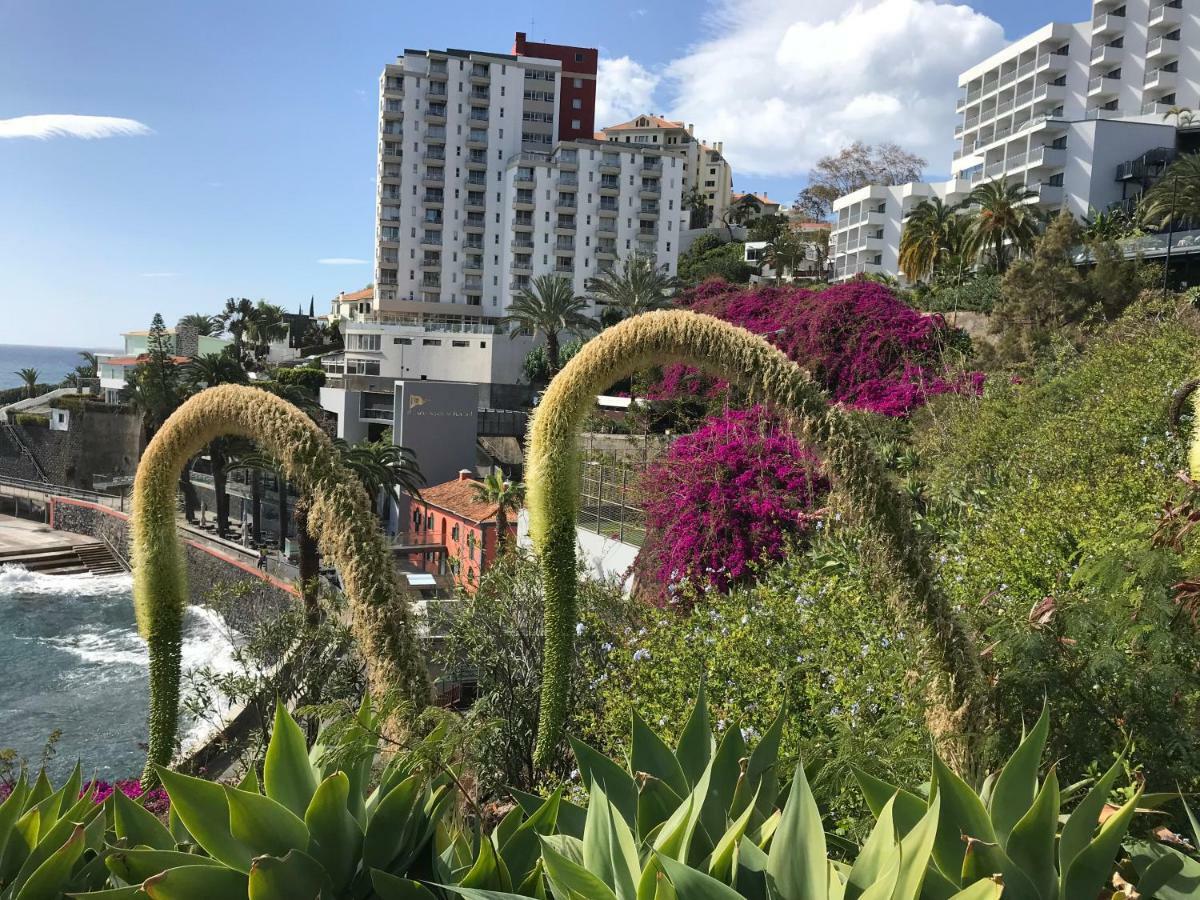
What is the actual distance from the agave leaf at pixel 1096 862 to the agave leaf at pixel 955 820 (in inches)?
7.1

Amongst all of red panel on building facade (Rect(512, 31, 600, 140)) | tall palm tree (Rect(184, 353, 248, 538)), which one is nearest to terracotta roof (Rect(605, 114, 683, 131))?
red panel on building facade (Rect(512, 31, 600, 140))

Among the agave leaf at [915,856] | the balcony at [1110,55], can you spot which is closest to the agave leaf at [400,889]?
the agave leaf at [915,856]

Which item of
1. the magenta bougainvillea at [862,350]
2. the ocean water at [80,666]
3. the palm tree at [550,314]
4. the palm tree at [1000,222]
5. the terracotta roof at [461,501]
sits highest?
the palm tree at [1000,222]

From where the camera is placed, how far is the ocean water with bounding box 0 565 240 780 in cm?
2105

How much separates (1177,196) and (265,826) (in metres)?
42.7

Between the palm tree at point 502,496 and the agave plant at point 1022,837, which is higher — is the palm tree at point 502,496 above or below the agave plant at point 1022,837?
below

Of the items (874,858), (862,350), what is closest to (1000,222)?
(862,350)

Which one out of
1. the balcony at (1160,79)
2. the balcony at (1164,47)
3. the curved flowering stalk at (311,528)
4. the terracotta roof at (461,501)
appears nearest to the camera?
the curved flowering stalk at (311,528)

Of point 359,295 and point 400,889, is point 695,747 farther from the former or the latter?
point 359,295

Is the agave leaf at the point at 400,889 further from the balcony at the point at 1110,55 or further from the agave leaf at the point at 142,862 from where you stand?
the balcony at the point at 1110,55

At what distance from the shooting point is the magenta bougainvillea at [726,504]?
1066 centimetres

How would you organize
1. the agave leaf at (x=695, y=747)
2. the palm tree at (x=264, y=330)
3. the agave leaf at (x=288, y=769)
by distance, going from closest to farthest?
the agave leaf at (x=288, y=769) < the agave leaf at (x=695, y=747) < the palm tree at (x=264, y=330)

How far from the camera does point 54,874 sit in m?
2.23

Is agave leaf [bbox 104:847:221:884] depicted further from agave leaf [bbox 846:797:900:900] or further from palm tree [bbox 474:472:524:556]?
palm tree [bbox 474:472:524:556]
